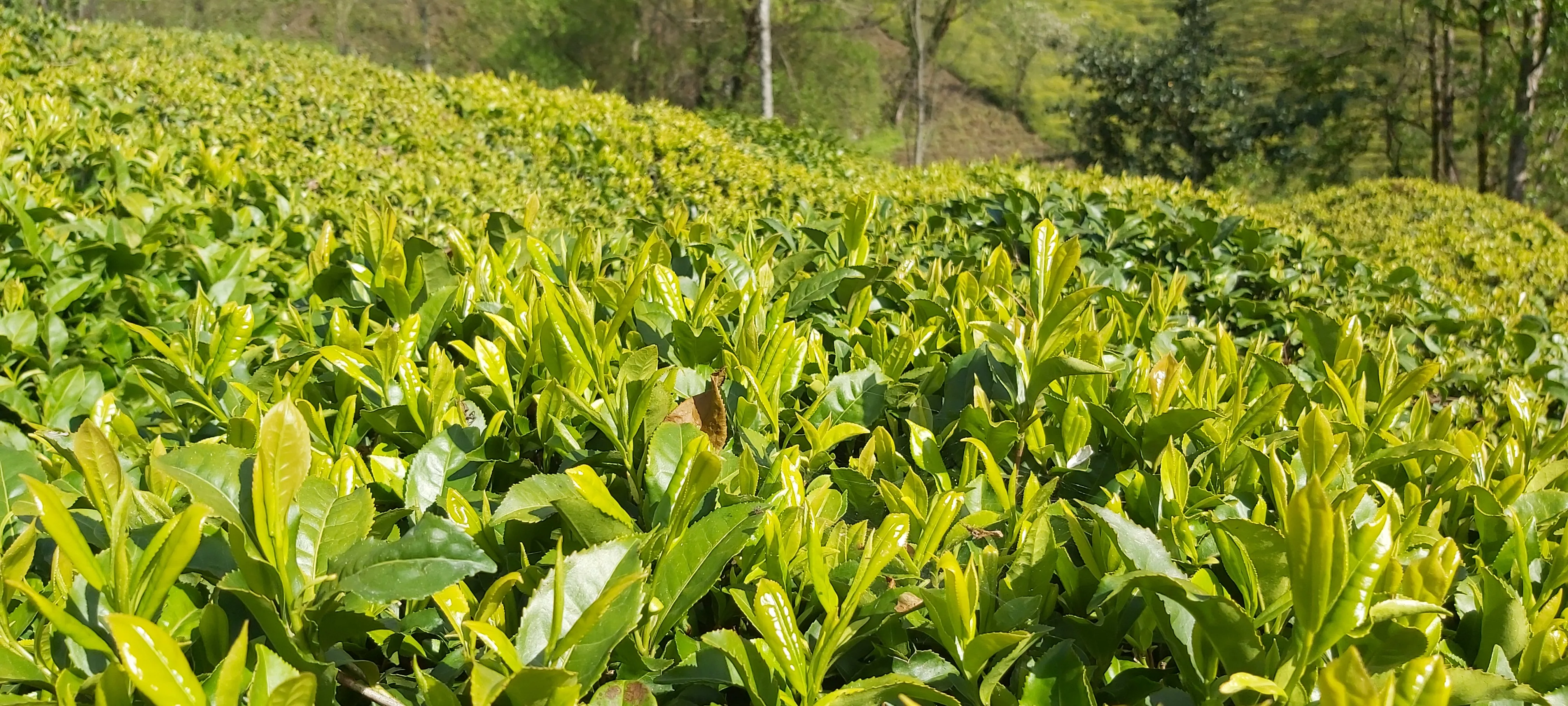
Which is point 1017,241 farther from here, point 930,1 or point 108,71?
point 930,1

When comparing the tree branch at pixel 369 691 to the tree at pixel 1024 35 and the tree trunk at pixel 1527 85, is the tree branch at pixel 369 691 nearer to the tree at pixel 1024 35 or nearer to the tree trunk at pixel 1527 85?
the tree trunk at pixel 1527 85

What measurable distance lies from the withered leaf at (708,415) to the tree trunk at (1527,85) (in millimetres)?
16601

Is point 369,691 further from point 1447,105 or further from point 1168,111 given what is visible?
point 1168,111

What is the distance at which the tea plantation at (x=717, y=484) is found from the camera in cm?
92

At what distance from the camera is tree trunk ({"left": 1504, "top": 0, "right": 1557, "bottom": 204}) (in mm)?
13891

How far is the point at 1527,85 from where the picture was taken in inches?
571

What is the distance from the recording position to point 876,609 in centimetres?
108

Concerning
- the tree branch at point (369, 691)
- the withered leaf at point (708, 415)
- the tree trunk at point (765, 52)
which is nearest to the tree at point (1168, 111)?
the tree trunk at point (765, 52)

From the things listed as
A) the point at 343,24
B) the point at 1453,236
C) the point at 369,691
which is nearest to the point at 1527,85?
the point at 1453,236

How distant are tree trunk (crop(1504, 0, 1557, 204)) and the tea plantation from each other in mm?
14492

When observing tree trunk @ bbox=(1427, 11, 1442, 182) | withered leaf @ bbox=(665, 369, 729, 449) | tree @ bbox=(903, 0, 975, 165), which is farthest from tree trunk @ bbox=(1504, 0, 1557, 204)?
withered leaf @ bbox=(665, 369, 729, 449)

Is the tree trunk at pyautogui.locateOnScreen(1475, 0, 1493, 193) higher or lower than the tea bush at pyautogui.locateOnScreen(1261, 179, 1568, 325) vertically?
higher

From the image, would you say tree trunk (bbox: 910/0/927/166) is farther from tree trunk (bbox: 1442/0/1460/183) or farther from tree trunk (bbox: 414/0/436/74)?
tree trunk (bbox: 414/0/436/74)

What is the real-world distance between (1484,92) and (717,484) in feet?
59.9
